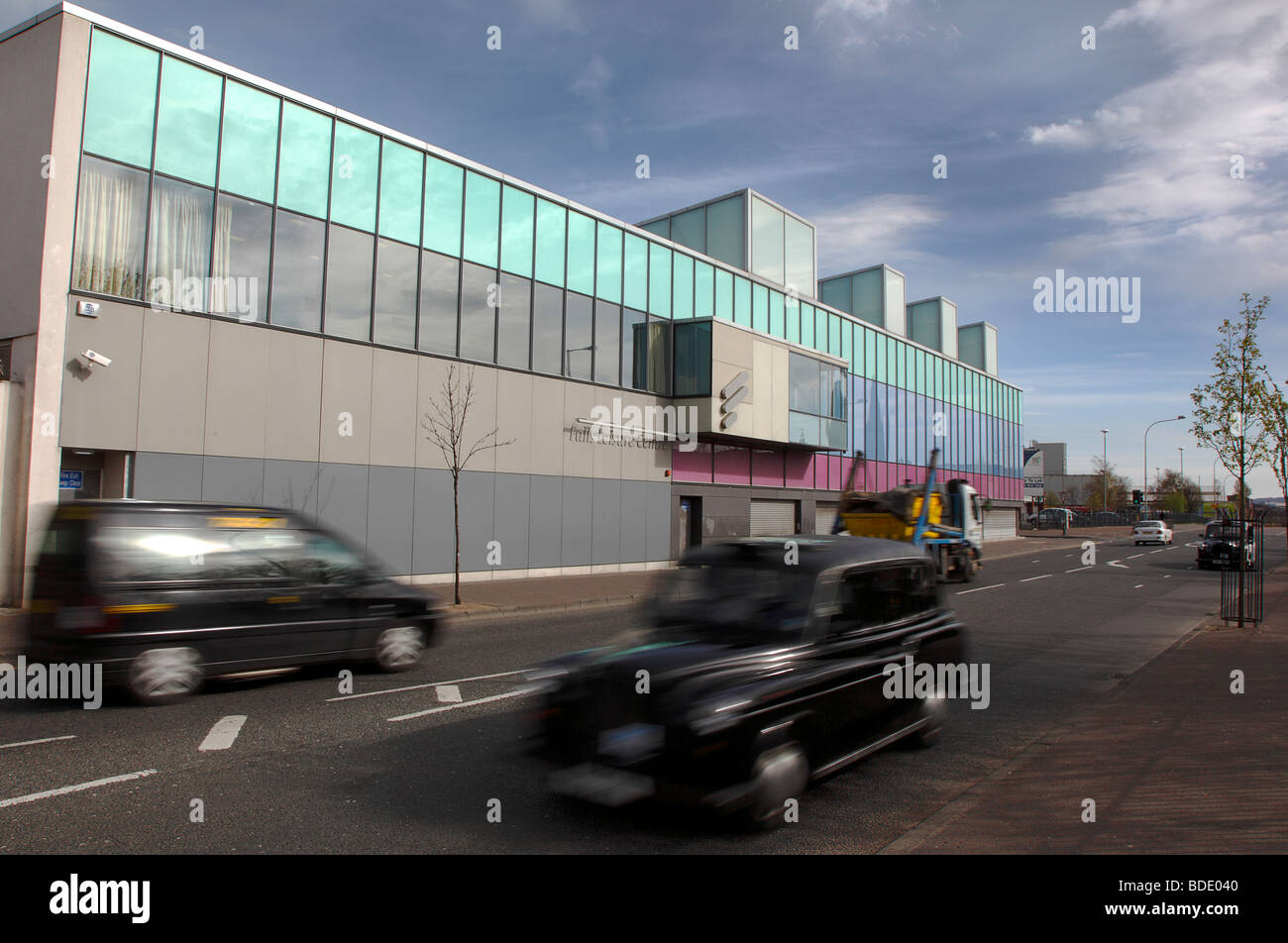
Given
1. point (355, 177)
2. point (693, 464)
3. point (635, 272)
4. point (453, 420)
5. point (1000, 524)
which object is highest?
point (635, 272)

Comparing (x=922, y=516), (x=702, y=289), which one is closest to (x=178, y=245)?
(x=922, y=516)

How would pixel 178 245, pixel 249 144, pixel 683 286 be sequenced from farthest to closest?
pixel 683 286 → pixel 249 144 → pixel 178 245

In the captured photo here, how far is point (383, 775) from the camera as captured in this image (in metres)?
5.55

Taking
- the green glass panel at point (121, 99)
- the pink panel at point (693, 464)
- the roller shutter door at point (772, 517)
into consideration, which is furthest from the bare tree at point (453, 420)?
the roller shutter door at point (772, 517)

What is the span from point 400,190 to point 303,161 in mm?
2385

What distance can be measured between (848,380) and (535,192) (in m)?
18.6

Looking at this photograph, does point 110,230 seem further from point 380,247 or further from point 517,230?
point 517,230

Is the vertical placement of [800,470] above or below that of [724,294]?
below

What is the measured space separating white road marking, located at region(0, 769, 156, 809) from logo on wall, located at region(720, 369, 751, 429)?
2185 centimetres

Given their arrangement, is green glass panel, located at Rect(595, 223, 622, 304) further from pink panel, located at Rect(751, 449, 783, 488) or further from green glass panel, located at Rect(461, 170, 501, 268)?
pink panel, located at Rect(751, 449, 783, 488)

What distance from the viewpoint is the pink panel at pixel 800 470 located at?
31.8 metres
